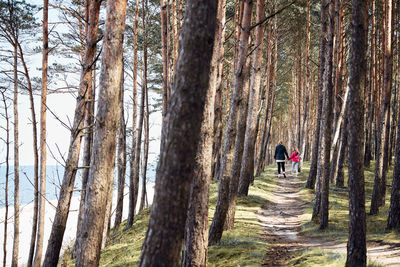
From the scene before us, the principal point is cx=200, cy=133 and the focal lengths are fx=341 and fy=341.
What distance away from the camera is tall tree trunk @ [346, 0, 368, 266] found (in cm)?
552

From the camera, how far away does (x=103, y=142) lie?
19.0 feet

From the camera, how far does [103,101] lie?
19.1ft

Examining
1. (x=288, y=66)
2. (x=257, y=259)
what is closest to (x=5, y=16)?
(x=257, y=259)

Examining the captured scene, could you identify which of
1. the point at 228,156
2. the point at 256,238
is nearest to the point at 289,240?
the point at 256,238

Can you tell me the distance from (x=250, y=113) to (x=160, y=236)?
32.0 feet

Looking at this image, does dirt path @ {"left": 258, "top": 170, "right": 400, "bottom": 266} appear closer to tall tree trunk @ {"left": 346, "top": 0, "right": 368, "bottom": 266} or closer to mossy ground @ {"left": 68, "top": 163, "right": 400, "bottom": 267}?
mossy ground @ {"left": 68, "top": 163, "right": 400, "bottom": 267}

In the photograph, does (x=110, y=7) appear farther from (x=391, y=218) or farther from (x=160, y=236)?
(x=391, y=218)

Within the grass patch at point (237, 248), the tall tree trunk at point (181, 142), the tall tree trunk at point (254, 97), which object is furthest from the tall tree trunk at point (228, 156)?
the tall tree trunk at point (181, 142)

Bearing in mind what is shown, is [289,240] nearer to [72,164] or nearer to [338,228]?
[338,228]

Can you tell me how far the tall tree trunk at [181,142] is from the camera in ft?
9.94

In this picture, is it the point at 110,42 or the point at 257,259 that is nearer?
the point at 110,42

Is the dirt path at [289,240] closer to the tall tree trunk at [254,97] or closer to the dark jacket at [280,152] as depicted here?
the tall tree trunk at [254,97]

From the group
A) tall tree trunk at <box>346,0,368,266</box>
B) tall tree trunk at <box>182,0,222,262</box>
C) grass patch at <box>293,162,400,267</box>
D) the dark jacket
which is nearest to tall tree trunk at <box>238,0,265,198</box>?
grass patch at <box>293,162,400,267</box>

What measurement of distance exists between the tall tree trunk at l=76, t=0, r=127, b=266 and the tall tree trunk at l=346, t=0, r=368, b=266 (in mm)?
3973
